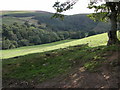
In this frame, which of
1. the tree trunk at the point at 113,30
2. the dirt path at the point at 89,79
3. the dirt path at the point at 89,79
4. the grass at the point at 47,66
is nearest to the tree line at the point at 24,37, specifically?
the grass at the point at 47,66

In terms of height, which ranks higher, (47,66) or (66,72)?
(66,72)

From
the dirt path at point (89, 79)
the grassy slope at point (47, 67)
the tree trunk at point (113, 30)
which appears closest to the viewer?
the dirt path at point (89, 79)

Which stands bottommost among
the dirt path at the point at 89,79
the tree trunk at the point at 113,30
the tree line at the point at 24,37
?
the tree line at the point at 24,37

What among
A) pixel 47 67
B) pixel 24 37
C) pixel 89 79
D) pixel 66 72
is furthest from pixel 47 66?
pixel 24 37

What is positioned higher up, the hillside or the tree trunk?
the tree trunk

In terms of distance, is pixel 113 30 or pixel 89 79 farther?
pixel 113 30

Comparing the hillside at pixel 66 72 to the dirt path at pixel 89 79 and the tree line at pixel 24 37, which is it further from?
the tree line at pixel 24 37

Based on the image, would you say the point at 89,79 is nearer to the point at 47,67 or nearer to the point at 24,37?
the point at 47,67

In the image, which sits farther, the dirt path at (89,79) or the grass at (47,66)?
the grass at (47,66)

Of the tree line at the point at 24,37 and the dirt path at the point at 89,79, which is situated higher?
the dirt path at the point at 89,79

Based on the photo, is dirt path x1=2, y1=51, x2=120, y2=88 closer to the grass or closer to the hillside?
the hillside

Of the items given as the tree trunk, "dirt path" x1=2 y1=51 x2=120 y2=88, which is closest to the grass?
"dirt path" x1=2 y1=51 x2=120 y2=88

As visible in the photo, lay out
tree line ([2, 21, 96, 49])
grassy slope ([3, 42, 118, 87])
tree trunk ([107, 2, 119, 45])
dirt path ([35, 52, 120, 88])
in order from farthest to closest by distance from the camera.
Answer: tree line ([2, 21, 96, 49]) → tree trunk ([107, 2, 119, 45]) → grassy slope ([3, 42, 118, 87]) → dirt path ([35, 52, 120, 88])

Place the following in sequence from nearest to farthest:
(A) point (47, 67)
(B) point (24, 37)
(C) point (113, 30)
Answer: (A) point (47, 67) < (C) point (113, 30) < (B) point (24, 37)
